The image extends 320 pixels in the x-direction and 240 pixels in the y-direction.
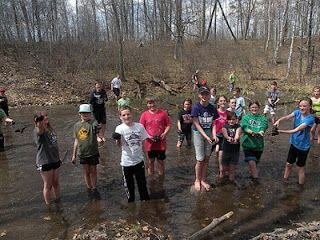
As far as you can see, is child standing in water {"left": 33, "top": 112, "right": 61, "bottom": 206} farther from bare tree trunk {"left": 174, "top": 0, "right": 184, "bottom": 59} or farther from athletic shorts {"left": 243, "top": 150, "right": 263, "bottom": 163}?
bare tree trunk {"left": 174, "top": 0, "right": 184, "bottom": 59}

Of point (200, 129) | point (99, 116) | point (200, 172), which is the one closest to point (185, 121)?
point (200, 172)

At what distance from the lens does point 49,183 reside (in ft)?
21.1

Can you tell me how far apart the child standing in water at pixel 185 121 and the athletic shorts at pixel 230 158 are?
83.5 inches

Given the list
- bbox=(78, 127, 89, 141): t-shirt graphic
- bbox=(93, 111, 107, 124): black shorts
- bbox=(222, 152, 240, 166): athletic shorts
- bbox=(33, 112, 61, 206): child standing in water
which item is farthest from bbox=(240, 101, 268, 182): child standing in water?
bbox=(93, 111, 107, 124): black shorts

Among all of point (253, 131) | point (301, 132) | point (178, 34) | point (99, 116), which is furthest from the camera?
point (178, 34)

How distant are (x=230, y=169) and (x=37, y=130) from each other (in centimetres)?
417

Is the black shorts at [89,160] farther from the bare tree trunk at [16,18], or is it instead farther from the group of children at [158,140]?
the bare tree trunk at [16,18]

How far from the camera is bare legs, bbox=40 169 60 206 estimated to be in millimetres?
6318

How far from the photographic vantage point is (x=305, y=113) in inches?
282

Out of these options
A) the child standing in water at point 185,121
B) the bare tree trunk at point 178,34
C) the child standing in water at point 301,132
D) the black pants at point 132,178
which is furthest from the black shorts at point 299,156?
the bare tree trunk at point 178,34

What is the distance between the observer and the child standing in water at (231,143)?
7.42m

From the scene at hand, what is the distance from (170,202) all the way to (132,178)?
37.8 inches

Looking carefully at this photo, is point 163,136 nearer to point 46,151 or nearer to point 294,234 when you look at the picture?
point 46,151

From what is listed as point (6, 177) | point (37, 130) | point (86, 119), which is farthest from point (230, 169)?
point (6, 177)
